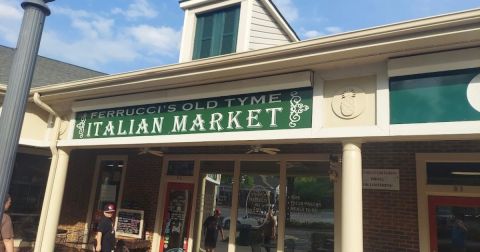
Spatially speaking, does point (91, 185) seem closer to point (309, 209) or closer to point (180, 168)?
point (180, 168)

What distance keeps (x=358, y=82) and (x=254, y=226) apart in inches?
164

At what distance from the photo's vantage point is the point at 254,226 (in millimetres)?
8281

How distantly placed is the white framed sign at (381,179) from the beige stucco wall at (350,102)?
2.27m

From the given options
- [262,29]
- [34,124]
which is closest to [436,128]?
[262,29]

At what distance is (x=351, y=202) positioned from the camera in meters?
4.98

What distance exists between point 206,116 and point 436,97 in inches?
132

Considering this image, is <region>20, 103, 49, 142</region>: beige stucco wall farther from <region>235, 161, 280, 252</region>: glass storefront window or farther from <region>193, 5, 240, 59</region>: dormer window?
<region>235, 161, 280, 252</region>: glass storefront window

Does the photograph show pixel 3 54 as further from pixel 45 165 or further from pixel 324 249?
pixel 324 249

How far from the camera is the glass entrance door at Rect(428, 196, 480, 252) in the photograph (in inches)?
242

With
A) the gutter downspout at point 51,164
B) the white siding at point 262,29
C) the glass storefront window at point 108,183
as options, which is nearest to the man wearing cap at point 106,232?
the gutter downspout at point 51,164

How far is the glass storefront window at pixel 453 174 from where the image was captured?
20.4 feet

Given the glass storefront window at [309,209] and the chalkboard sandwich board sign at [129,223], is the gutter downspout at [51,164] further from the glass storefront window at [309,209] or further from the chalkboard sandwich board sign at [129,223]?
the glass storefront window at [309,209]

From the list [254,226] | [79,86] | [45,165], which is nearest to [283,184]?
[254,226]

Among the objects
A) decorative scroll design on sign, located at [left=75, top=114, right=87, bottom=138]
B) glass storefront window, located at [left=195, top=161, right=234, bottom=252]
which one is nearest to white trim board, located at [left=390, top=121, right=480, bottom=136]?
glass storefront window, located at [left=195, top=161, right=234, bottom=252]
